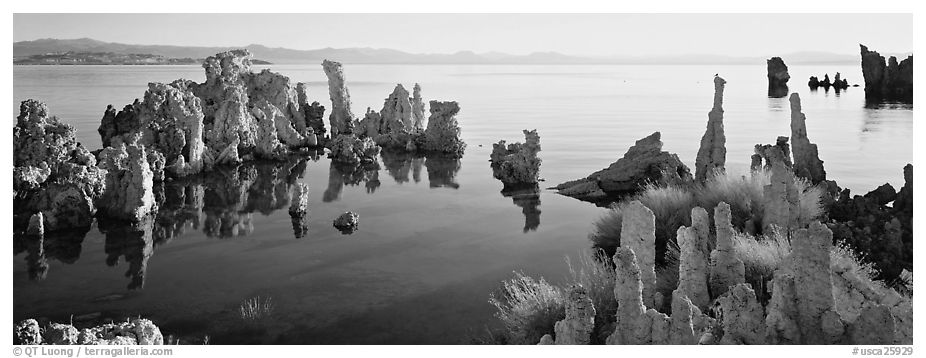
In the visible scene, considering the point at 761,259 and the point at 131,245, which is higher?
the point at 761,259

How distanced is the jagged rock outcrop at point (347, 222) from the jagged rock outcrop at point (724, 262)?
37.6ft

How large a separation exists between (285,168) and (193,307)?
17721mm

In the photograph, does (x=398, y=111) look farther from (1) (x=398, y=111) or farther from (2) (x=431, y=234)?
(2) (x=431, y=234)

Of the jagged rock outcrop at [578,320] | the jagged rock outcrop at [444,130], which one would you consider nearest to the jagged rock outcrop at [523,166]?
the jagged rock outcrop at [444,130]

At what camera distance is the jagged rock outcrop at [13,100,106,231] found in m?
18.8

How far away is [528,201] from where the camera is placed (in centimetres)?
2327

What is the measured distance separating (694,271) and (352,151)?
2436 centimetres

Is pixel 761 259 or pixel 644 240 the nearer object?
pixel 644 240

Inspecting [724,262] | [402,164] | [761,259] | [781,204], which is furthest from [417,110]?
[724,262]

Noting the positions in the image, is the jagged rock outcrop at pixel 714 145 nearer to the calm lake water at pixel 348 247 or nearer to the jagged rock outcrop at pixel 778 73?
the calm lake water at pixel 348 247

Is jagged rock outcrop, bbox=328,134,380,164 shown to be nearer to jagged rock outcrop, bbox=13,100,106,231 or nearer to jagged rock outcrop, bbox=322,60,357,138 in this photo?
jagged rock outcrop, bbox=322,60,357,138

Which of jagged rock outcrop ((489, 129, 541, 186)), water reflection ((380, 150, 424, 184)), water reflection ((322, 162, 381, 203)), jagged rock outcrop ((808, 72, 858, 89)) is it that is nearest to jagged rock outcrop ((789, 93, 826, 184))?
jagged rock outcrop ((489, 129, 541, 186))

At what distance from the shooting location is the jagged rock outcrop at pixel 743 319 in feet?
25.9

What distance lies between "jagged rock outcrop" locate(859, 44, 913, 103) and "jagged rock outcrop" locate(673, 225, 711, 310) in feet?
226
